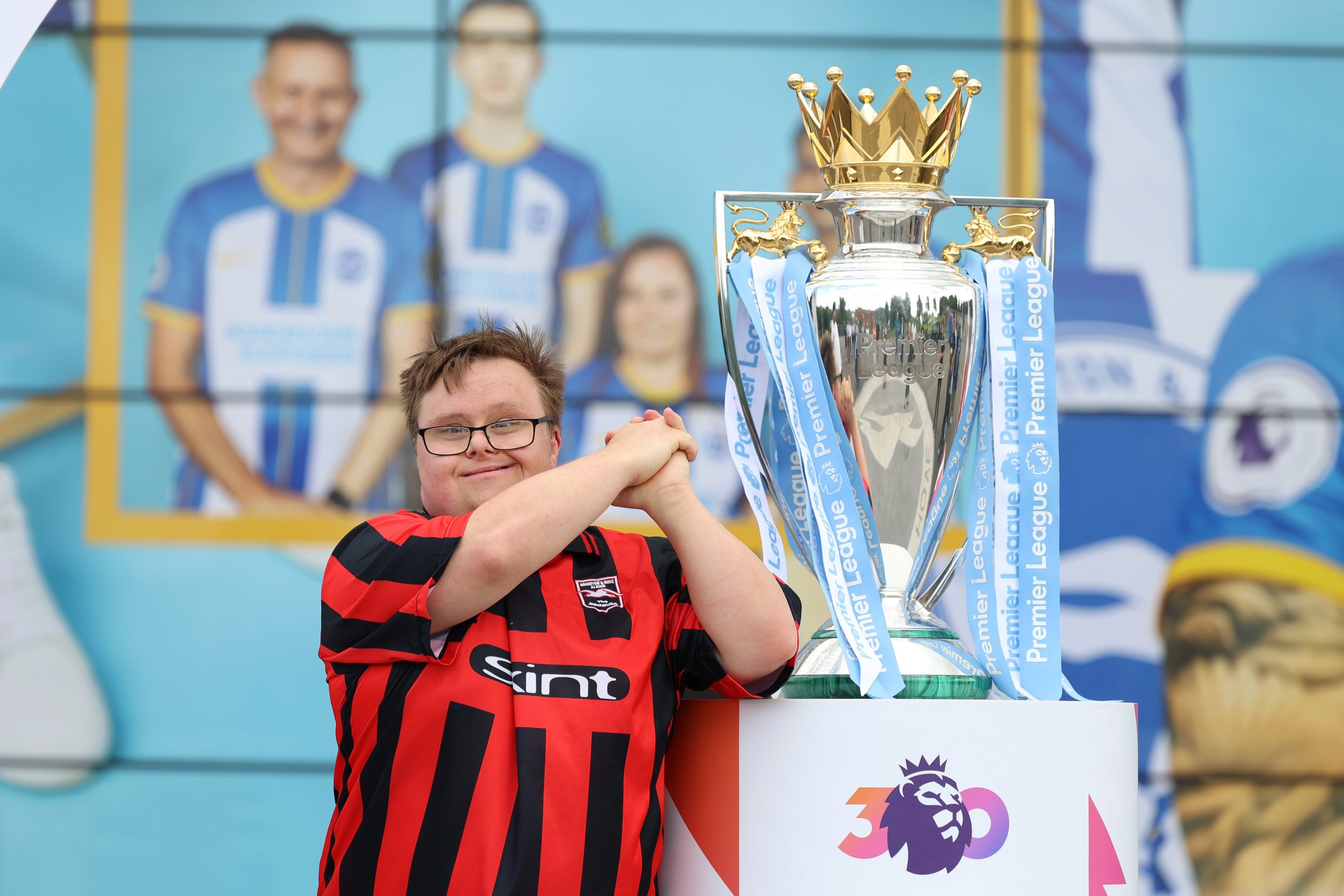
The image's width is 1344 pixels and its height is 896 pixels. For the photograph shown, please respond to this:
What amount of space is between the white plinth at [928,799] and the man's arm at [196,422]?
2669mm

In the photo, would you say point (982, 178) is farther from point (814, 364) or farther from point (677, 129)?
point (814, 364)

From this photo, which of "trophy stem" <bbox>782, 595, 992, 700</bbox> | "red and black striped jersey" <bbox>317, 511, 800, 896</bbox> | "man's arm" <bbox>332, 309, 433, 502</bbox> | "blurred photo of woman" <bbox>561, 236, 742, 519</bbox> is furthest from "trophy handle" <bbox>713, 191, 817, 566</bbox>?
"man's arm" <bbox>332, 309, 433, 502</bbox>

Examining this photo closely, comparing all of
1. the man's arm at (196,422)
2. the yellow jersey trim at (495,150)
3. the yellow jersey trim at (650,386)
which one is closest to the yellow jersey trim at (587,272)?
the yellow jersey trim at (650,386)

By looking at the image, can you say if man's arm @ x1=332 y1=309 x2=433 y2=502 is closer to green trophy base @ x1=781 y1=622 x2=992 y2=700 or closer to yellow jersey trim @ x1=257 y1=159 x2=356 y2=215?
yellow jersey trim @ x1=257 y1=159 x2=356 y2=215

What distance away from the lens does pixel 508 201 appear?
12.5 feet

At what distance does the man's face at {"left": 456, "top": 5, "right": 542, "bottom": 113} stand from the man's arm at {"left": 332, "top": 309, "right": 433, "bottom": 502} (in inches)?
27.4

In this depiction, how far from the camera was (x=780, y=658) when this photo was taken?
1.39m

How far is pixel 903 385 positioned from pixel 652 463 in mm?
353

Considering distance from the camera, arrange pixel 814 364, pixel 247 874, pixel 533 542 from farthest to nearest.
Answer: pixel 247 874
pixel 814 364
pixel 533 542

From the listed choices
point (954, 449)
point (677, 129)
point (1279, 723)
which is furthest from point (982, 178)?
point (954, 449)

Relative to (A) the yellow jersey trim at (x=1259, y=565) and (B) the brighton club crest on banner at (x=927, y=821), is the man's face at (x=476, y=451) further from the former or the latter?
(A) the yellow jersey trim at (x=1259, y=565)

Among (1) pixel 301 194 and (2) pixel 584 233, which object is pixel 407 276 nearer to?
(1) pixel 301 194

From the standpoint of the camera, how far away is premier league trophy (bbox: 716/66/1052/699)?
1508mm

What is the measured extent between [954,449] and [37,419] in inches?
123
